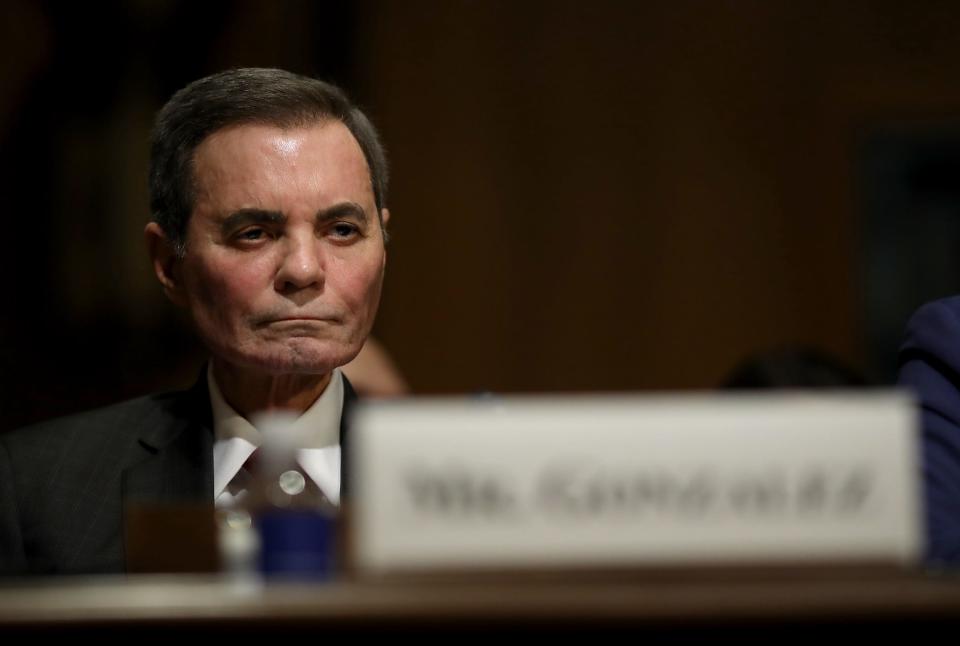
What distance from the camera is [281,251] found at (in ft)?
6.16

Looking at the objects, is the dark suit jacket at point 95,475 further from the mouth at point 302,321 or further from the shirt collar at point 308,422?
the mouth at point 302,321

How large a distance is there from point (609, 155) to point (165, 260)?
2.55 metres

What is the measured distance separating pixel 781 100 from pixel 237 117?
281 centimetres

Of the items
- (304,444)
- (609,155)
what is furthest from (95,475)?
(609,155)

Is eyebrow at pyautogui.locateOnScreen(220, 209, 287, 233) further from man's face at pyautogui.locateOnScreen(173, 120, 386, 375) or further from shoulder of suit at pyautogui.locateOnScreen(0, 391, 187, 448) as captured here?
shoulder of suit at pyautogui.locateOnScreen(0, 391, 187, 448)

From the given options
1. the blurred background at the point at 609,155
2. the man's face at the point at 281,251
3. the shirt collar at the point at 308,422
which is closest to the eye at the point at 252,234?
the man's face at the point at 281,251

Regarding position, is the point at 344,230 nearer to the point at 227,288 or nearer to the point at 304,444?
the point at 227,288

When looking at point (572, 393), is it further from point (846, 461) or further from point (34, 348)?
point (846, 461)

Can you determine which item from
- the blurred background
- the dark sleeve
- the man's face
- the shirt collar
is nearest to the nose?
the man's face

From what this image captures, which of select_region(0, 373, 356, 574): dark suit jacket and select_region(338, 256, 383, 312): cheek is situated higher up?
select_region(338, 256, 383, 312): cheek

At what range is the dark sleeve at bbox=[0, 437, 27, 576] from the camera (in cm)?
189

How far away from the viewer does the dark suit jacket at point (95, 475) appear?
188 cm

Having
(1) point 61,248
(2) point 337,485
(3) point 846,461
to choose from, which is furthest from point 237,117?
(1) point 61,248

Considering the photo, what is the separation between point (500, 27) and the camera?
14.5ft
